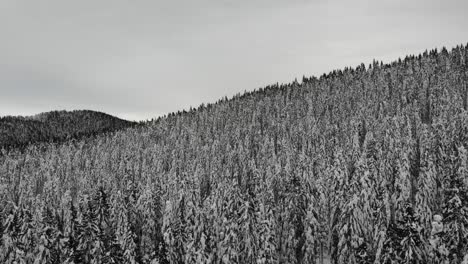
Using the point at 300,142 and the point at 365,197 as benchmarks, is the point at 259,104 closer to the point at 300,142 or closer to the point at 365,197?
the point at 300,142

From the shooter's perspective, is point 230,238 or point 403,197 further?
point 403,197

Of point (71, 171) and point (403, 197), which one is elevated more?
point (71, 171)

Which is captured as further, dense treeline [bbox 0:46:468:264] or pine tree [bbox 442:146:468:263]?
dense treeline [bbox 0:46:468:264]

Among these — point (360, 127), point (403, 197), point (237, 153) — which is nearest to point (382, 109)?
point (360, 127)

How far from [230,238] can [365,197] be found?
1419 cm

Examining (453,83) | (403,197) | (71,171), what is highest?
(453,83)

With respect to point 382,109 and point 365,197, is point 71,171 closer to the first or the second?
point 382,109

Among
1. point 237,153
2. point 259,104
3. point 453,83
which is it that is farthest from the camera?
point 259,104

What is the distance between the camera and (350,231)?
4259cm

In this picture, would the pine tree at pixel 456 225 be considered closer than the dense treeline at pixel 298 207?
Yes

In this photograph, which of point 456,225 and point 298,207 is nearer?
point 456,225

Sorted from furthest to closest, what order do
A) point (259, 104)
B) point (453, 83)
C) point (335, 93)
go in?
point (259, 104)
point (335, 93)
point (453, 83)

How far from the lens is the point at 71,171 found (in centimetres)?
14425

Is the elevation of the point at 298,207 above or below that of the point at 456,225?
above
